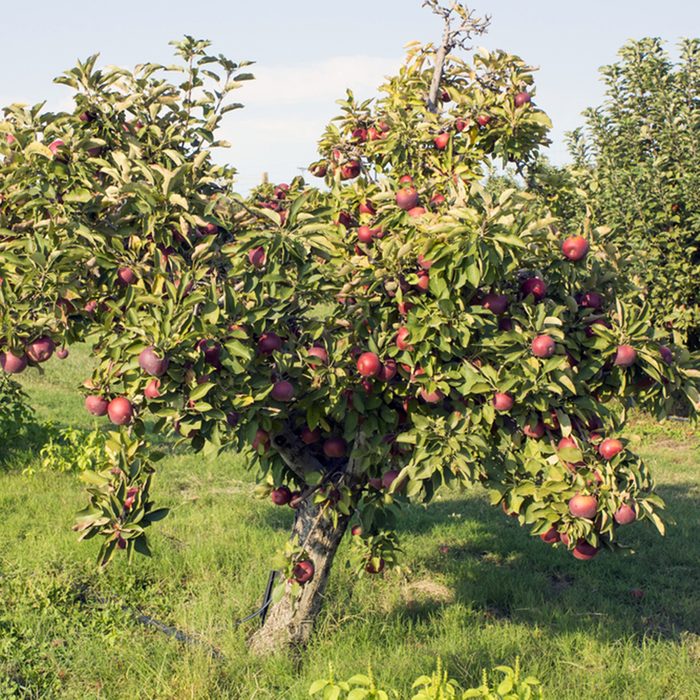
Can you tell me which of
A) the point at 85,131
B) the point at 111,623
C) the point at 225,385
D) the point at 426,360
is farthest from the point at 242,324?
the point at 111,623

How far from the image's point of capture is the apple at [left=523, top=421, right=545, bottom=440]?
4.12 metres

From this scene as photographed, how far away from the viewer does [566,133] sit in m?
14.8

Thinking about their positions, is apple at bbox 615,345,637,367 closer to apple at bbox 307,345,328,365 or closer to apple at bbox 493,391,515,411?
apple at bbox 493,391,515,411

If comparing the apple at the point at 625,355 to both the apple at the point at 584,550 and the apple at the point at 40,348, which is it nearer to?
the apple at the point at 584,550

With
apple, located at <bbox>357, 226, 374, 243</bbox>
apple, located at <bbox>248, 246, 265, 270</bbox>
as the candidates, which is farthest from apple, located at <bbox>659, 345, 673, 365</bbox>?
apple, located at <bbox>248, 246, 265, 270</bbox>

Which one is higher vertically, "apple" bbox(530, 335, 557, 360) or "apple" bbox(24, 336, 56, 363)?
"apple" bbox(24, 336, 56, 363)

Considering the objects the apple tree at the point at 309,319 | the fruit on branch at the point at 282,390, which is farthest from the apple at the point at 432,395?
the fruit on branch at the point at 282,390

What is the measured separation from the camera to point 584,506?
390 cm

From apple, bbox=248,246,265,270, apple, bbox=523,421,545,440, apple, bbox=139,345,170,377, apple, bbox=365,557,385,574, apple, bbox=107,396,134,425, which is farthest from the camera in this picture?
apple, bbox=365,557,385,574

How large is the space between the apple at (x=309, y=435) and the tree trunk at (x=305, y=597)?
1.76 feet

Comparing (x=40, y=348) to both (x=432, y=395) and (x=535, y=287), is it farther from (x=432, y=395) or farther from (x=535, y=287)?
(x=535, y=287)

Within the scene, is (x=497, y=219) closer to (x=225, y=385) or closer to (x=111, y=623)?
(x=225, y=385)

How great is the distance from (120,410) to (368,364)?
111cm

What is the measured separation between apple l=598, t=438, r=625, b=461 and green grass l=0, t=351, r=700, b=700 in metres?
1.50
